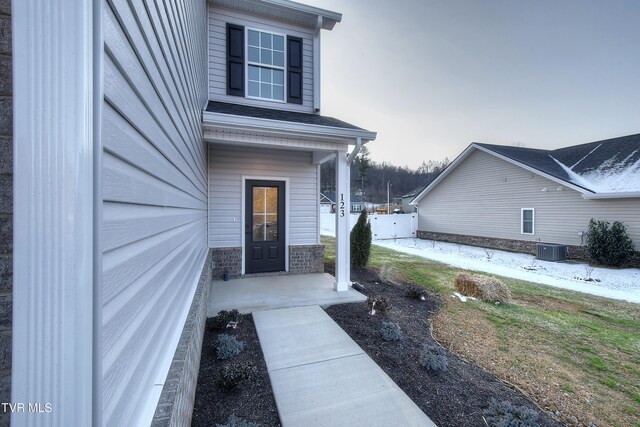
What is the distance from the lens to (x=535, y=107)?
39.3 ft

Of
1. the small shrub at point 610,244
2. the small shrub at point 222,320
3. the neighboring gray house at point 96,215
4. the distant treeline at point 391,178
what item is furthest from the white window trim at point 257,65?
the distant treeline at point 391,178

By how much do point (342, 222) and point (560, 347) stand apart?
3556mm

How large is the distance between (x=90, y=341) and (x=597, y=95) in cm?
1697

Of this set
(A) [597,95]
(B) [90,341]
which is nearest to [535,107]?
(A) [597,95]

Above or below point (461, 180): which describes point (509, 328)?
below

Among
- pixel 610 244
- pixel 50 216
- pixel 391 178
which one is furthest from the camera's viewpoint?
pixel 391 178

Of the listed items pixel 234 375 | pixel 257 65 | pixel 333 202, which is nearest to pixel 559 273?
pixel 234 375

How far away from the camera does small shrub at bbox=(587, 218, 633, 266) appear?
9.27m

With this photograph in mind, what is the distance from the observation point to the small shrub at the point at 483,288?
5.36 metres

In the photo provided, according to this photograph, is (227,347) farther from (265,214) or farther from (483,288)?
(483,288)

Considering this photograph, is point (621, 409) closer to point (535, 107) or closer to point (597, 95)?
point (535, 107)

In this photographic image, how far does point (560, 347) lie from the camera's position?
3629 mm

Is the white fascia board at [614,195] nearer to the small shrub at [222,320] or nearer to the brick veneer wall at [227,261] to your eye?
the brick veneer wall at [227,261]

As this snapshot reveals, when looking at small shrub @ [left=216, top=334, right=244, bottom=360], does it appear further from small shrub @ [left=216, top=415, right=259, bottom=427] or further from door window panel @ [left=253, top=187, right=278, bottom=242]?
door window panel @ [left=253, top=187, right=278, bottom=242]
